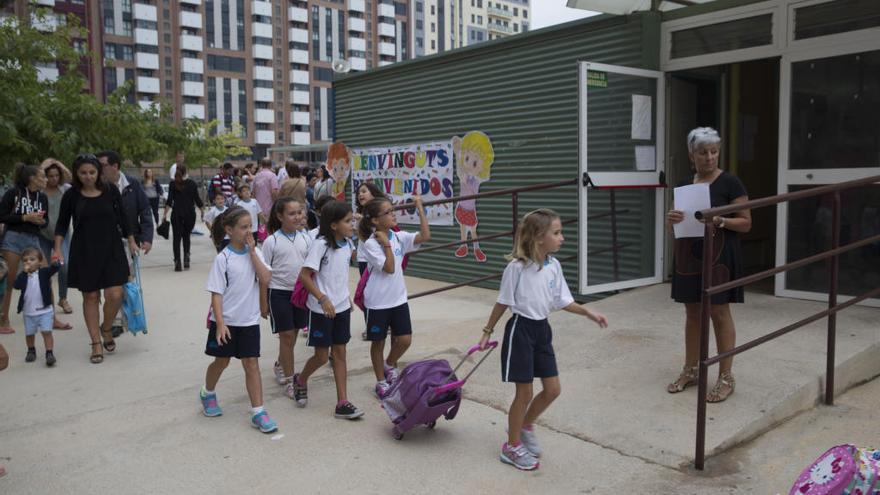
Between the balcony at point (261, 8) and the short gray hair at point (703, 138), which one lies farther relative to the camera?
the balcony at point (261, 8)

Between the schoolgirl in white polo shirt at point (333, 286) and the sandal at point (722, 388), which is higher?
the schoolgirl in white polo shirt at point (333, 286)

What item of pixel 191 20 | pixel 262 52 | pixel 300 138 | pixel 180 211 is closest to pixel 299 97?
pixel 300 138

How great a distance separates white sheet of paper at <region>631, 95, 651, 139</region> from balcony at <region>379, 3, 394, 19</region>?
9442 cm

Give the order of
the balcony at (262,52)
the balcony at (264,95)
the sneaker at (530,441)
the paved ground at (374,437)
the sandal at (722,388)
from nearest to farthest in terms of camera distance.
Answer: the paved ground at (374,437) → the sneaker at (530,441) → the sandal at (722,388) → the balcony at (262,52) → the balcony at (264,95)

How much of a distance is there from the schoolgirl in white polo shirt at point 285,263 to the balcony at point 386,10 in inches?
3797

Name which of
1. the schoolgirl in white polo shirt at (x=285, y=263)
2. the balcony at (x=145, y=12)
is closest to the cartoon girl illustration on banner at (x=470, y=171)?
the schoolgirl in white polo shirt at (x=285, y=263)

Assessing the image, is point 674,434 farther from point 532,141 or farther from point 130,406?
point 532,141

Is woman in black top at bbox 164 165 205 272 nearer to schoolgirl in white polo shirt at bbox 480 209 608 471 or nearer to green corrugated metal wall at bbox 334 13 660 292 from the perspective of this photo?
green corrugated metal wall at bbox 334 13 660 292

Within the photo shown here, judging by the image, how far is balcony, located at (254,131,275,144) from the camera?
84.4 m

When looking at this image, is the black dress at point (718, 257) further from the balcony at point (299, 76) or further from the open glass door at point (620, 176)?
the balcony at point (299, 76)

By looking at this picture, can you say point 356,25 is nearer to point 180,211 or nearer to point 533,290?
point 180,211

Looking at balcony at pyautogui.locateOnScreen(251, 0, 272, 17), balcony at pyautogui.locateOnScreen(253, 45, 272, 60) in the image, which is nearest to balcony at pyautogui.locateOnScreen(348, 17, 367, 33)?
balcony at pyautogui.locateOnScreen(251, 0, 272, 17)

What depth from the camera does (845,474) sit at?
2.67 meters

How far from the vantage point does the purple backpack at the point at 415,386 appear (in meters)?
3.87
